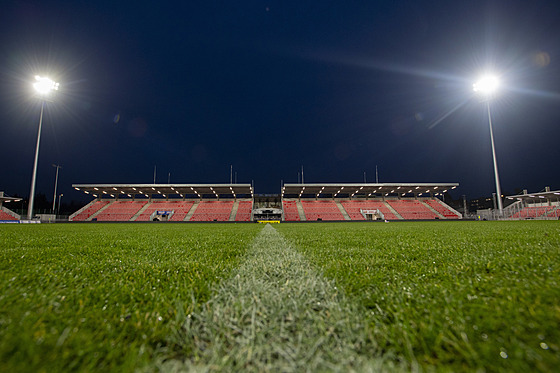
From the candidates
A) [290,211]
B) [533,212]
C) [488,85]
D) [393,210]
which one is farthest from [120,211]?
[533,212]

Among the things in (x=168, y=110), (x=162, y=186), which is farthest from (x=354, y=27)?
(x=162, y=186)

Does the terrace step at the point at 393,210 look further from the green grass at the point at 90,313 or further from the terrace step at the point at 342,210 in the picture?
the green grass at the point at 90,313

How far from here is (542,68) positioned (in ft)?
109

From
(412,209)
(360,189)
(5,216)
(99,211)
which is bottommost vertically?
(5,216)

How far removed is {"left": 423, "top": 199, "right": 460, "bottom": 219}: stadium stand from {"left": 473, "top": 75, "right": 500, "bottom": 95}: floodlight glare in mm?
15725

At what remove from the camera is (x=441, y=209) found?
3328 centimetres

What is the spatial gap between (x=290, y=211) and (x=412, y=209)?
17173 millimetres

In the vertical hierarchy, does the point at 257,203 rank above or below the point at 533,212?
above

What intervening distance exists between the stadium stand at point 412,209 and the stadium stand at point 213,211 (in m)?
23.8

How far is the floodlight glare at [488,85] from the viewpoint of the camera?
2317 cm

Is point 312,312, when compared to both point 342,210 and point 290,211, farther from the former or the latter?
point 342,210

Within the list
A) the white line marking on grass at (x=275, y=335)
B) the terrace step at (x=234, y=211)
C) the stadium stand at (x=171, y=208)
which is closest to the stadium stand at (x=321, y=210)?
the terrace step at (x=234, y=211)

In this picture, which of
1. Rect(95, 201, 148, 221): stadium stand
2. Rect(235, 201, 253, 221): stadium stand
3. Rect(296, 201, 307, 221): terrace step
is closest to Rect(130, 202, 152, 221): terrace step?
Rect(95, 201, 148, 221): stadium stand

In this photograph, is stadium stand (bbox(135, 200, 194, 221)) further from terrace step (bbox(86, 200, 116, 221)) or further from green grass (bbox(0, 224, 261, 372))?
green grass (bbox(0, 224, 261, 372))
